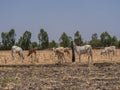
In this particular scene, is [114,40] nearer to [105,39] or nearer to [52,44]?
[105,39]

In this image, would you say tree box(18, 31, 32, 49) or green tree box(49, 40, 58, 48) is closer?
tree box(18, 31, 32, 49)

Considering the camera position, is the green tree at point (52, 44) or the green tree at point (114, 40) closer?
the green tree at point (52, 44)

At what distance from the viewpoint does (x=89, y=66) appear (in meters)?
25.3

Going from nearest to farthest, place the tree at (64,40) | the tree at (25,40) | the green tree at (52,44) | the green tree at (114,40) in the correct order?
the tree at (25,40)
the tree at (64,40)
the green tree at (52,44)
the green tree at (114,40)

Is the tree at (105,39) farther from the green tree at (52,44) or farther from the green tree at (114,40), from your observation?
the green tree at (52,44)

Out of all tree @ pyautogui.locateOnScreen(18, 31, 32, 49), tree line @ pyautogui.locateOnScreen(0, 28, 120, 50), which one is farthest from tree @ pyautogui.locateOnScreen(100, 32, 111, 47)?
tree @ pyautogui.locateOnScreen(18, 31, 32, 49)

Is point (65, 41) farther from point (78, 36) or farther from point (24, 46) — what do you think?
point (24, 46)

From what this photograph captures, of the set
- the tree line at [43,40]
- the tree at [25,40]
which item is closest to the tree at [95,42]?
the tree line at [43,40]

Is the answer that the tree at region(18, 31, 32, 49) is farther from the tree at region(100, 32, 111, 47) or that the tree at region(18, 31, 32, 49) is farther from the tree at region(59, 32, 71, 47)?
the tree at region(100, 32, 111, 47)

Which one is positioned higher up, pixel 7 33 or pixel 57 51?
pixel 7 33

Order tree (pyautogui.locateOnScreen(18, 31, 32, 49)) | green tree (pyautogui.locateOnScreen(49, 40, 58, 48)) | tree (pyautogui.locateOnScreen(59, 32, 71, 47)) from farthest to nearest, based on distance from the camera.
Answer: green tree (pyautogui.locateOnScreen(49, 40, 58, 48)) < tree (pyautogui.locateOnScreen(59, 32, 71, 47)) < tree (pyautogui.locateOnScreen(18, 31, 32, 49))

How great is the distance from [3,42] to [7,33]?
1.76 meters

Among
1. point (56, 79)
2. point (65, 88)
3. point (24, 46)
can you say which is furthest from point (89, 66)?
point (24, 46)

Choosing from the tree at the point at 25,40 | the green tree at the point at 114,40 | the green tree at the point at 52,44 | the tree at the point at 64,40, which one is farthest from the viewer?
the green tree at the point at 114,40
